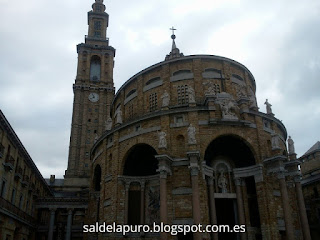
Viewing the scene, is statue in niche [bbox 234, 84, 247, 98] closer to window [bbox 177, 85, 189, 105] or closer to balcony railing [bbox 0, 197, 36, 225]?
window [bbox 177, 85, 189, 105]

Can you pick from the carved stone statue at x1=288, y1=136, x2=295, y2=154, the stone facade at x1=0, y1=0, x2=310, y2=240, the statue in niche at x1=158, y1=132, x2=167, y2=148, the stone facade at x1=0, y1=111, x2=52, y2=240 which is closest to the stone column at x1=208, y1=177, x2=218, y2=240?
the stone facade at x1=0, y1=0, x2=310, y2=240

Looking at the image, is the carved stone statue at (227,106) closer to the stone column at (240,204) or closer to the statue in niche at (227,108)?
the statue in niche at (227,108)

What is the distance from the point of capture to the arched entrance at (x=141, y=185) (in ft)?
81.3

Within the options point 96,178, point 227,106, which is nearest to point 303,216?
point 227,106

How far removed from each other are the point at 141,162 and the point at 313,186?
25955mm

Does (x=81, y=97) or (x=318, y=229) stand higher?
(x=81, y=97)

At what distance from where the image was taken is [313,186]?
40344mm

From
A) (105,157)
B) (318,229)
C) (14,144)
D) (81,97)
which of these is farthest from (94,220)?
(81,97)

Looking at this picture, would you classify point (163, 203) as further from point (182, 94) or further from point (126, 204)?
point (182, 94)

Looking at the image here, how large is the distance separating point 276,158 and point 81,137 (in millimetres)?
44155

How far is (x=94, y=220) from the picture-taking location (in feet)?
102

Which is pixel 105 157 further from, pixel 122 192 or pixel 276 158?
pixel 276 158

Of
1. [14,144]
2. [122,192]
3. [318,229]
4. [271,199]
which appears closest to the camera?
[271,199]

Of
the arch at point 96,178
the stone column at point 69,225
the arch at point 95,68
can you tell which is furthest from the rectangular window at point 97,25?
the arch at point 96,178
